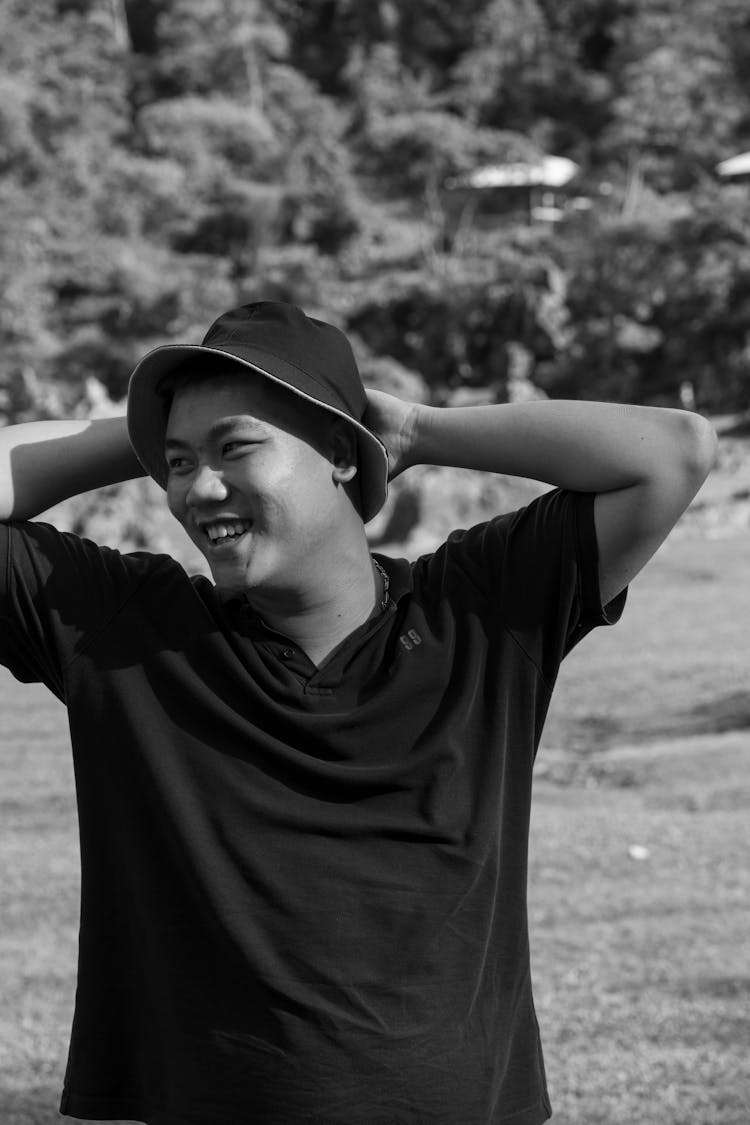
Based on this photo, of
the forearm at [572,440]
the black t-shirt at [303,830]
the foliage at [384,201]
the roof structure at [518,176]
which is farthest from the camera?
the roof structure at [518,176]

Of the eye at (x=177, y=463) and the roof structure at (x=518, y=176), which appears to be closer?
the eye at (x=177, y=463)

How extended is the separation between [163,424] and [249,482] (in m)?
0.23

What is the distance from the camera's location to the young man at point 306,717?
1.71 metres

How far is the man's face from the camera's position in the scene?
1790 millimetres

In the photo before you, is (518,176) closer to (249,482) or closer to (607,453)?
(607,453)

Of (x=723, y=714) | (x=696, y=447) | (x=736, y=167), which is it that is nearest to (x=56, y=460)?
(x=696, y=447)

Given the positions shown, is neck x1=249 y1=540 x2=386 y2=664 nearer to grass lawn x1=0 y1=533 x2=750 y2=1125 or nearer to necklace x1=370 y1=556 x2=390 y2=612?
necklace x1=370 y1=556 x2=390 y2=612

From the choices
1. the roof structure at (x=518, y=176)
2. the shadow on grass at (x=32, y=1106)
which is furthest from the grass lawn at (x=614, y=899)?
the roof structure at (x=518, y=176)

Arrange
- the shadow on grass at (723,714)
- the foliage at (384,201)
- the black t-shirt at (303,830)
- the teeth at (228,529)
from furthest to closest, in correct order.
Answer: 1. the foliage at (384,201)
2. the shadow on grass at (723,714)
3. the teeth at (228,529)
4. the black t-shirt at (303,830)

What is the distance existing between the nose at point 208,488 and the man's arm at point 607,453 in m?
0.30

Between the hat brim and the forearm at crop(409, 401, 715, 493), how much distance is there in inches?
3.7

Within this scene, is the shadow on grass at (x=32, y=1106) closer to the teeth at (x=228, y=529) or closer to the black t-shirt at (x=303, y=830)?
the black t-shirt at (x=303, y=830)

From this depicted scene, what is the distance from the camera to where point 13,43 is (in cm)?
2997

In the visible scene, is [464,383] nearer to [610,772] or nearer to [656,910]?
[610,772]
